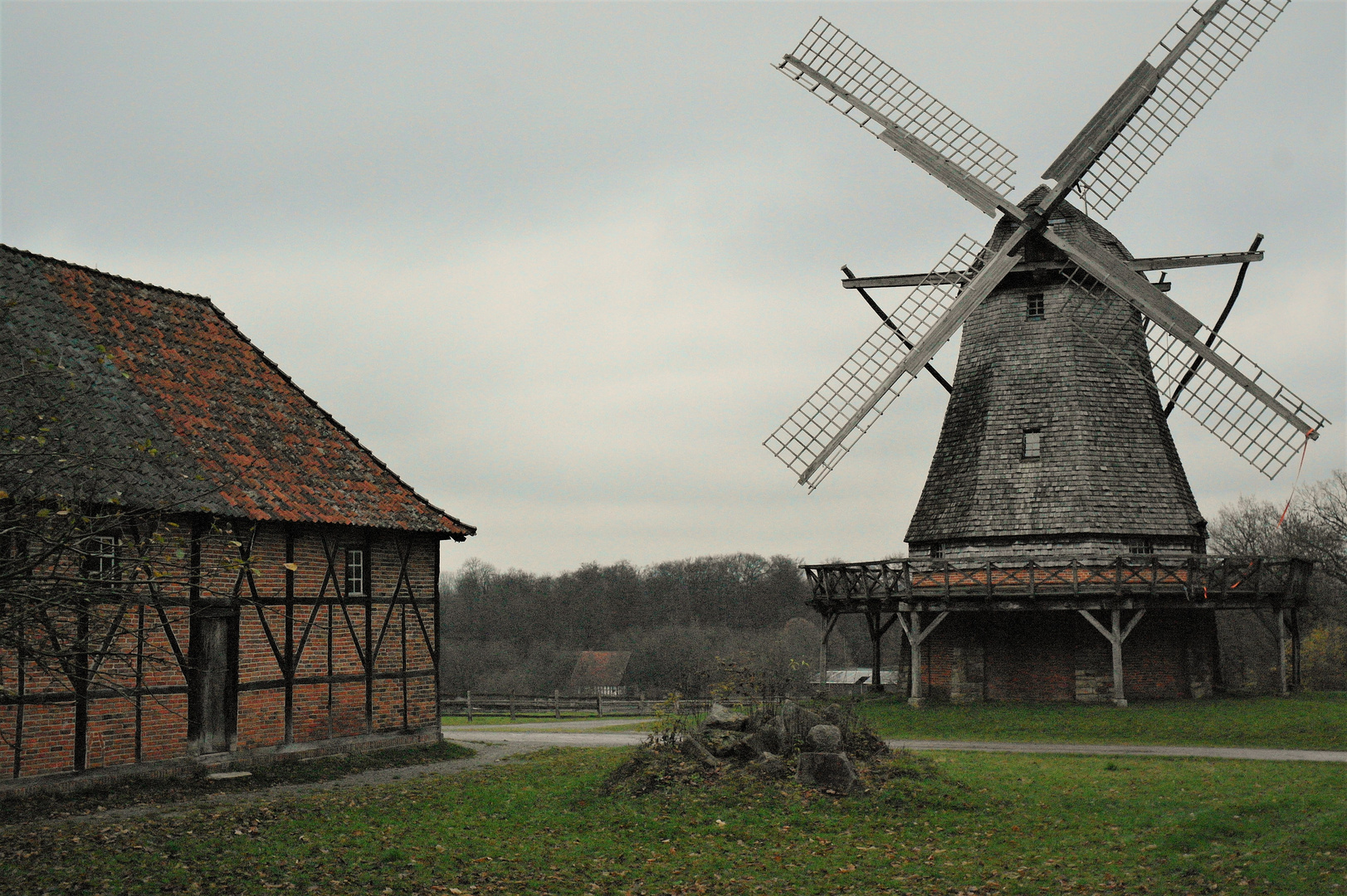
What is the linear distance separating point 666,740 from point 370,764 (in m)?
5.15

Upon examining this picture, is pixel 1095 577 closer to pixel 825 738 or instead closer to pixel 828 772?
pixel 825 738

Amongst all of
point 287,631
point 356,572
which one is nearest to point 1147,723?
point 356,572

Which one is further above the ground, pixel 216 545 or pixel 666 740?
pixel 216 545

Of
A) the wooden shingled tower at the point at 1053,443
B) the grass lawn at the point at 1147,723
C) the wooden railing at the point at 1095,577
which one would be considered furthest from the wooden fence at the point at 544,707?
the wooden shingled tower at the point at 1053,443

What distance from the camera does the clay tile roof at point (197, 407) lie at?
16125 mm

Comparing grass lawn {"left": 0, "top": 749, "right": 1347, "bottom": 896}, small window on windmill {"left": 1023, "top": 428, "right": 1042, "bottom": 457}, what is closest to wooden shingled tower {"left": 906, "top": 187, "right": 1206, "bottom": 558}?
small window on windmill {"left": 1023, "top": 428, "right": 1042, "bottom": 457}

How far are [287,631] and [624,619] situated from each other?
65.8 metres

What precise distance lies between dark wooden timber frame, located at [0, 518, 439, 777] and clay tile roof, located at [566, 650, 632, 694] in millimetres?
43749

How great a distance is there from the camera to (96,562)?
1450cm

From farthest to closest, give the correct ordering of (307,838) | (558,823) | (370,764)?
(370,764)
(558,823)
(307,838)

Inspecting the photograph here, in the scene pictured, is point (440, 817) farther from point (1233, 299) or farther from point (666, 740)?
point (1233, 299)

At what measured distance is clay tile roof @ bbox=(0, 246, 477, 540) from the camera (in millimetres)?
16125

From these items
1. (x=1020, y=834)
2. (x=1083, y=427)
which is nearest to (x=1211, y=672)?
(x=1083, y=427)

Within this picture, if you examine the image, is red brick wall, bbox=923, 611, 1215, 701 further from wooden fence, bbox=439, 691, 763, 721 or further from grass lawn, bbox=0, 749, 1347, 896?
wooden fence, bbox=439, 691, 763, 721
